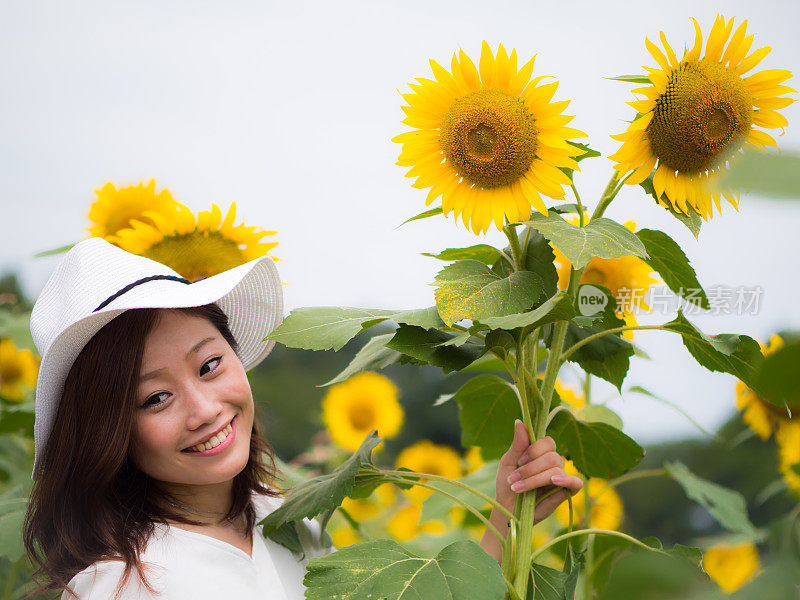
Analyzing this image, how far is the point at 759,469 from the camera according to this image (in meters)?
7.04

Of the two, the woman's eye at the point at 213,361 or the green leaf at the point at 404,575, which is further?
the woman's eye at the point at 213,361

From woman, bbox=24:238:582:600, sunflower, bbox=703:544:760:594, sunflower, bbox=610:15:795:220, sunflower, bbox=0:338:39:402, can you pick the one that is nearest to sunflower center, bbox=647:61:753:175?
sunflower, bbox=610:15:795:220

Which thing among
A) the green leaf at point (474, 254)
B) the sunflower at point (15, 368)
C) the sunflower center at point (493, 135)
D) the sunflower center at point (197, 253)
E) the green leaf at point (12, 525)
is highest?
the sunflower center at point (493, 135)

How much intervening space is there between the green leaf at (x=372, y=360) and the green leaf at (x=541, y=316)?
0.70ft

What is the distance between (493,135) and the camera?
0.88 m

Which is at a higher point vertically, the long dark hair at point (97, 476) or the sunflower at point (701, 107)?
the sunflower at point (701, 107)

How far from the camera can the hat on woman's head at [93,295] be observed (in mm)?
1153

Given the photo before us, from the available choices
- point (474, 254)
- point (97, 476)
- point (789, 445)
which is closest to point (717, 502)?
point (789, 445)

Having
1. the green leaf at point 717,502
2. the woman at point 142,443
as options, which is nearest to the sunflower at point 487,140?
the woman at point 142,443

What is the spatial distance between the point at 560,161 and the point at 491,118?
9 cm

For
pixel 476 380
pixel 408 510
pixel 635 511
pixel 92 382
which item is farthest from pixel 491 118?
pixel 635 511

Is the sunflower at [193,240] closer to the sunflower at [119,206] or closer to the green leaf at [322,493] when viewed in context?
the sunflower at [119,206]

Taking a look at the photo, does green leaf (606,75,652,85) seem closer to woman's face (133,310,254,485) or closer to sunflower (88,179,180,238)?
woman's face (133,310,254,485)

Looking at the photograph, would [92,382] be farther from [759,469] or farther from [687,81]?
[759,469]
